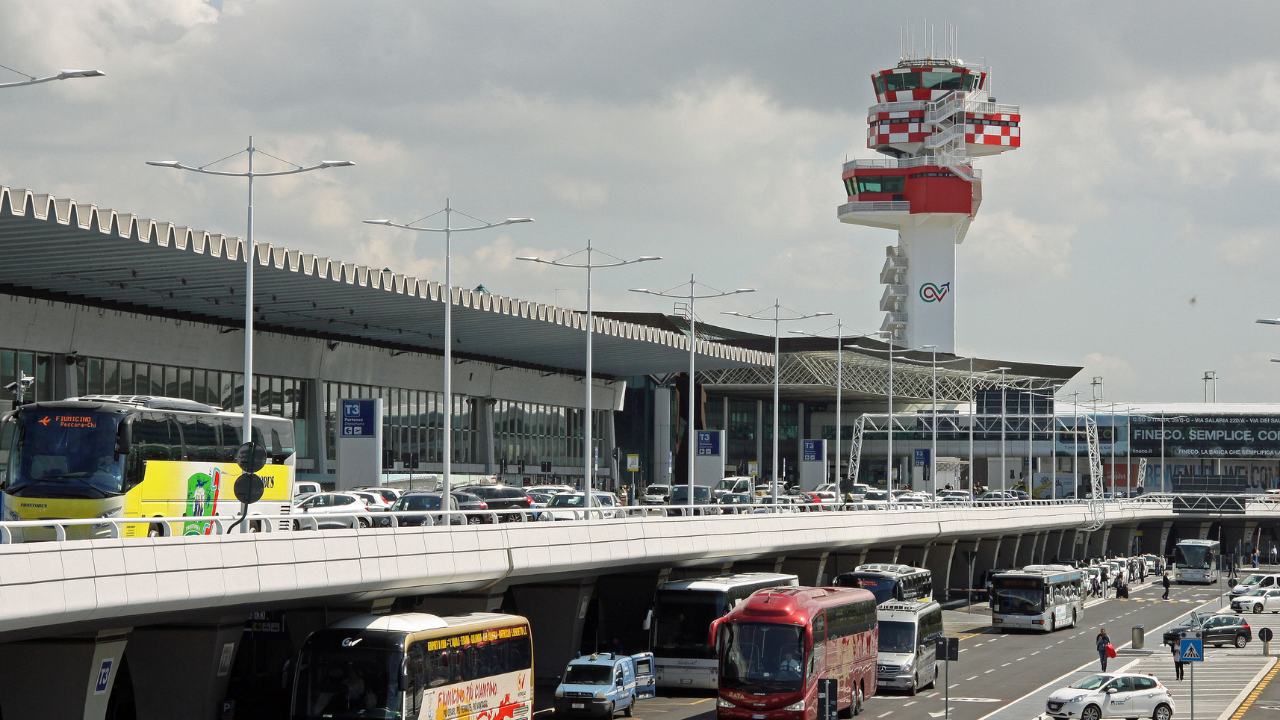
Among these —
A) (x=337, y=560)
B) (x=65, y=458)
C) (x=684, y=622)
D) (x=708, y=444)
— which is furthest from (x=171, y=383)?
(x=337, y=560)

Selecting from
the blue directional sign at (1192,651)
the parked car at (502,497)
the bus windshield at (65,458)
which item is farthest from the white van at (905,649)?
the bus windshield at (65,458)

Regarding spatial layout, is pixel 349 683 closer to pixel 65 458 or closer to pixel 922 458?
pixel 65 458

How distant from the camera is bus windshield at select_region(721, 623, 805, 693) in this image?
34.8 metres

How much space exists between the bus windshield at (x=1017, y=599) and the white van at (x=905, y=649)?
19810 millimetres

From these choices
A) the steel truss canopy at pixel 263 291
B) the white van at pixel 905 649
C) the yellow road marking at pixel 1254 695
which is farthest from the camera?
the steel truss canopy at pixel 263 291

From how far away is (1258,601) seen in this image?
250 ft

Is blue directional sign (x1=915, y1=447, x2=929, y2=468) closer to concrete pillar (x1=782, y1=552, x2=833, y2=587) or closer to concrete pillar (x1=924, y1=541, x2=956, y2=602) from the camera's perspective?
concrete pillar (x1=924, y1=541, x2=956, y2=602)

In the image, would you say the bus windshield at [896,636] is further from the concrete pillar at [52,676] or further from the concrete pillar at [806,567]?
the concrete pillar at [52,676]

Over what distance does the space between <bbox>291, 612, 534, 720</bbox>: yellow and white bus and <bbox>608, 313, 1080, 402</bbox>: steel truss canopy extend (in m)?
85.0

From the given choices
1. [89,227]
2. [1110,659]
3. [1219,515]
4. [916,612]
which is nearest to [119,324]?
[89,227]

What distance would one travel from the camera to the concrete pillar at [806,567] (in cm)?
5825

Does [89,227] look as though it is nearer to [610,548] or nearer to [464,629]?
[610,548]

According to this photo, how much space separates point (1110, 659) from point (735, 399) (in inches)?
3322

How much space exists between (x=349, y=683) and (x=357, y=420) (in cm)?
2097
